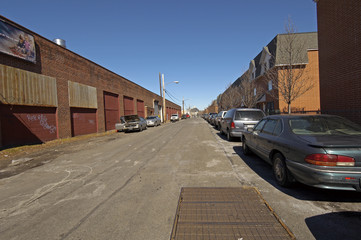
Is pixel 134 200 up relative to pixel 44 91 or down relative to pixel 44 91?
down

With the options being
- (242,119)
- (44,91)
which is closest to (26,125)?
(44,91)

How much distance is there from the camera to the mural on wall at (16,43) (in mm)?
9045

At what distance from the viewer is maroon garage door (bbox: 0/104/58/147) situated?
9234 mm

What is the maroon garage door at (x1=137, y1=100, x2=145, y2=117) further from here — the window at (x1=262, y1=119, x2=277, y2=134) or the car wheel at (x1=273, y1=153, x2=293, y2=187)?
the car wheel at (x1=273, y1=153, x2=293, y2=187)

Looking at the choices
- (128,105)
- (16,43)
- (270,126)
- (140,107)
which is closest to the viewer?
(270,126)

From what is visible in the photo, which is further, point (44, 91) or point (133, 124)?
point (133, 124)

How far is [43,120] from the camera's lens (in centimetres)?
1136

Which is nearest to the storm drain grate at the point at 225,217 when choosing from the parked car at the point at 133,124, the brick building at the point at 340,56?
the brick building at the point at 340,56

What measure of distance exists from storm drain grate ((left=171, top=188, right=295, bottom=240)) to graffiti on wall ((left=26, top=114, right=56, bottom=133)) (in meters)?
11.5

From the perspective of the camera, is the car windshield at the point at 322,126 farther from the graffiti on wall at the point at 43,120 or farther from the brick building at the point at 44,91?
the graffiti on wall at the point at 43,120

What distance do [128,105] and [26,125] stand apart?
1551cm

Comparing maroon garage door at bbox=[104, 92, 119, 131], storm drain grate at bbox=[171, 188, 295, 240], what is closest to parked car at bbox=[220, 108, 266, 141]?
storm drain grate at bbox=[171, 188, 295, 240]

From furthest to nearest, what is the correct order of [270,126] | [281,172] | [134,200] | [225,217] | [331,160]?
1. [270,126]
2. [281,172]
3. [134,200]
4. [331,160]
5. [225,217]

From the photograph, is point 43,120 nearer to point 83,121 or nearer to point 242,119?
point 83,121
